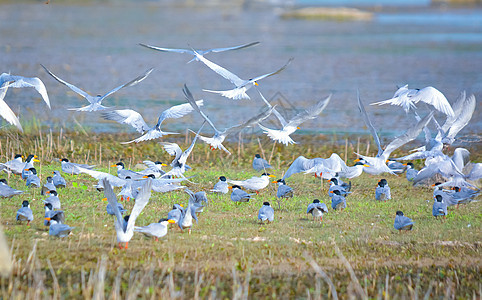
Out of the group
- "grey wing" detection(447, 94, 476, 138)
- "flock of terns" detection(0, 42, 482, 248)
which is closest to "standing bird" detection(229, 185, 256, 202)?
"flock of terns" detection(0, 42, 482, 248)

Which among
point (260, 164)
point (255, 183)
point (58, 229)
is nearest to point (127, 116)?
point (255, 183)

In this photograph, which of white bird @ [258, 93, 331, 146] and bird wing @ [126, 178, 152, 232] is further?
white bird @ [258, 93, 331, 146]

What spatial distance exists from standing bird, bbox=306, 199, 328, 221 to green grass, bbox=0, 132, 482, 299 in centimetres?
13

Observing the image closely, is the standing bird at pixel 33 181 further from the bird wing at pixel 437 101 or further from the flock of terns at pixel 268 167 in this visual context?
the bird wing at pixel 437 101

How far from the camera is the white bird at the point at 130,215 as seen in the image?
8.27 metres

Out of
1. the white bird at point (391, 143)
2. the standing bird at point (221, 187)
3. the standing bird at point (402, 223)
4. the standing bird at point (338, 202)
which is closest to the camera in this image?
the standing bird at point (402, 223)

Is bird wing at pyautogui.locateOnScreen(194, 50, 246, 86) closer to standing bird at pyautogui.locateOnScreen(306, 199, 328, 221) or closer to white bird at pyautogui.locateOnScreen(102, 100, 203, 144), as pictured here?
white bird at pyautogui.locateOnScreen(102, 100, 203, 144)

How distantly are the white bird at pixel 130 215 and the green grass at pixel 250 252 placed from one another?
23 centimetres

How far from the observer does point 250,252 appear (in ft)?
29.4

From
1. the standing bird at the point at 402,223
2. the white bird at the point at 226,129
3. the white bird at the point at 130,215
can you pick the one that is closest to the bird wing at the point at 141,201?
the white bird at the point at 130,215

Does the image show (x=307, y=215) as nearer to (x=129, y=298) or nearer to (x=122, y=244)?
(x=122, y=244)

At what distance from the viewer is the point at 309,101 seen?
75.1 feet

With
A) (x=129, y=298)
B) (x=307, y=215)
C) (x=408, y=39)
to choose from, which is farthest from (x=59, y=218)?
(x=408, y=39)

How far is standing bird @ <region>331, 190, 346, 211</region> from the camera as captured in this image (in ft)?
36.7
